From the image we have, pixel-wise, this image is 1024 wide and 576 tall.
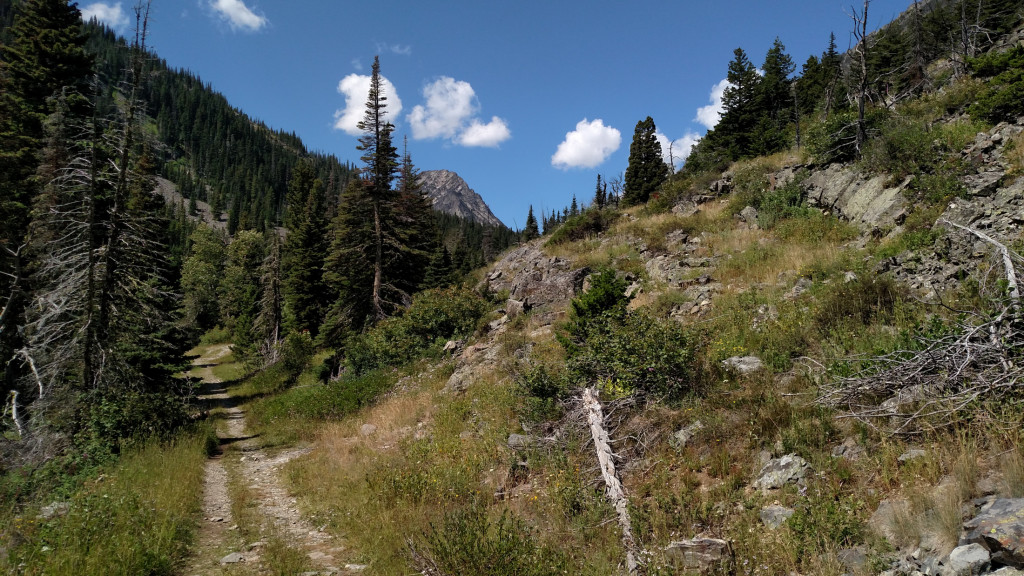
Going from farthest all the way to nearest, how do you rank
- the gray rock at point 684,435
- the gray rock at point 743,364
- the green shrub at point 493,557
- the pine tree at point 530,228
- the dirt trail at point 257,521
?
the pine tree at point 530,228 < the gray rock at point 743,364 < the gray rock at point 684,435 < the dirt trail at point 257,521 < the green shrub at point 493,557

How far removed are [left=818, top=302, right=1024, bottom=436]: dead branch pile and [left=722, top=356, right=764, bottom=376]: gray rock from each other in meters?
1.90

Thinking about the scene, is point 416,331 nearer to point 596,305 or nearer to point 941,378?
point 596,305

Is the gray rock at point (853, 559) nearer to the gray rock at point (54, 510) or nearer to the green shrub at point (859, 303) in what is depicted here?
the green shrub at point (859, 303)

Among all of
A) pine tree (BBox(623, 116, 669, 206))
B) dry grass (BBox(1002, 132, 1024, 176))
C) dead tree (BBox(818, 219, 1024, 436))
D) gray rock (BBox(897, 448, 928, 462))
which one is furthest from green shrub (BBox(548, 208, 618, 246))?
pine tree (BBox(623, 116, 669, 206))

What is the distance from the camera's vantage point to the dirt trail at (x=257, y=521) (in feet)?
19.9

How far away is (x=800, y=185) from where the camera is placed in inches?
629

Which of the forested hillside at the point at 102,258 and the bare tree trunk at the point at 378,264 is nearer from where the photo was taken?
the forested hillside at the point at 102,258

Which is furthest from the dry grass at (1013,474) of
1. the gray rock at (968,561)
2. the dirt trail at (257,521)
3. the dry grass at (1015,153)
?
the dry grass at (1015,153)

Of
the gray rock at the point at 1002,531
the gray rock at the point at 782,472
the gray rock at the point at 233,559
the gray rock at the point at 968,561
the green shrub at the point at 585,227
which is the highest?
the green shrub at the point at 585,227

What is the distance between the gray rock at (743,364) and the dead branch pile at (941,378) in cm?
190

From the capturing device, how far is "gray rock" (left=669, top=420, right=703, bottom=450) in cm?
630

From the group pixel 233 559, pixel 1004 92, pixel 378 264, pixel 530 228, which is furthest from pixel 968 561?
pixel 530 228

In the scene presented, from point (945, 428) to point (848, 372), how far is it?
1.39m

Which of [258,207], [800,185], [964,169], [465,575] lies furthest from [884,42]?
[258,207]
